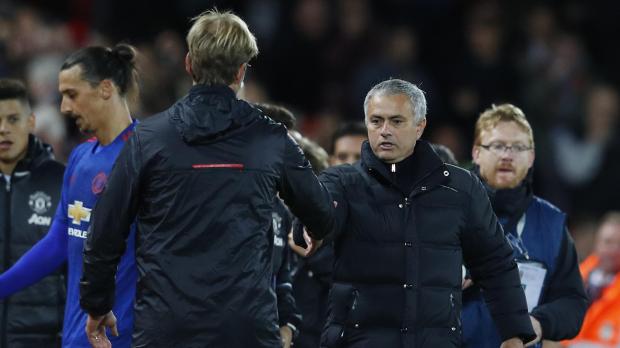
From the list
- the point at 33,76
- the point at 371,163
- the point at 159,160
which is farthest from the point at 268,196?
the point at 33,76

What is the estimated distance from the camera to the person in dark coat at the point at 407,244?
5.13 metres

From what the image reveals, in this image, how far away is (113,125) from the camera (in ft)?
17.9

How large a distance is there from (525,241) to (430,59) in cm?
695

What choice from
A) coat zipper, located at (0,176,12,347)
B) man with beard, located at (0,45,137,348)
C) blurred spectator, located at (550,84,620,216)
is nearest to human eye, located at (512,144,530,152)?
man with beard, located at (0,45,137,348)

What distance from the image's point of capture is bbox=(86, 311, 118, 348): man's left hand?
483 centimetres

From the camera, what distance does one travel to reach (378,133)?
532 centimetres

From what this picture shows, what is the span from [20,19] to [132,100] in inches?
258

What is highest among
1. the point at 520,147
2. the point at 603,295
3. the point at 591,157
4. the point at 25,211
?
the point at 520,147

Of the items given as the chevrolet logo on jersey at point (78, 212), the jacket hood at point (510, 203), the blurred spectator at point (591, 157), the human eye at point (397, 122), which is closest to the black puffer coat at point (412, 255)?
the human eye at point (397, 122)

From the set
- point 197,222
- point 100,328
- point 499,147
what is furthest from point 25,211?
point 499,147

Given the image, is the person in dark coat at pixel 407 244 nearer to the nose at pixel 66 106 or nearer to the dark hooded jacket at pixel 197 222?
the dark hooded jacket at pixel 197 222

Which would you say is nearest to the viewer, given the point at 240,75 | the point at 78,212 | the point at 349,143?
the point at 240,75

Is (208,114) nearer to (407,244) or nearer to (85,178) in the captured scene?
(85,178)

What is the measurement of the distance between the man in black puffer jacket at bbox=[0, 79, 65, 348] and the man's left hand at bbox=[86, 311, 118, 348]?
4.58ft
